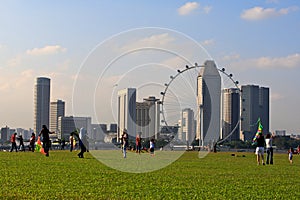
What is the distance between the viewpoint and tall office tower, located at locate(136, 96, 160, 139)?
53.8m

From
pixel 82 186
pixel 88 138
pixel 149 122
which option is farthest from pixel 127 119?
pixel 82 186

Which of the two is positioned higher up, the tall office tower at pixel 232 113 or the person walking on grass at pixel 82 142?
the tall office tower at pixel 232 113

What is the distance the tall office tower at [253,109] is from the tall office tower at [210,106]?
184 feet

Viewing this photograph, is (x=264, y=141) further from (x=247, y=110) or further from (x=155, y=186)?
(x=247, y=110)

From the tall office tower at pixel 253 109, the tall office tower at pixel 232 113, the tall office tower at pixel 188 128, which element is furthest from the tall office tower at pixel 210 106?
the tall office tower at pixel 232 113

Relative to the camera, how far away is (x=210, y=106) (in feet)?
239

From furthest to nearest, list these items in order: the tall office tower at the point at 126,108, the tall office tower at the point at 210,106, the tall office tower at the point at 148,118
A: 1. the tall office tower at the point at 210,106
2. the tall office tower at the point at 148,118
3. the tall office tower at the point at 126,108

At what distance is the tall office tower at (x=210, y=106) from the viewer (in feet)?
231

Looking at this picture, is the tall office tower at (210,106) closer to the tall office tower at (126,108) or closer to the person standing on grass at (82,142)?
the tall office tower at (126,108)

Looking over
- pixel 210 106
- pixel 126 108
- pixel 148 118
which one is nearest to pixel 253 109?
pixel 210 106

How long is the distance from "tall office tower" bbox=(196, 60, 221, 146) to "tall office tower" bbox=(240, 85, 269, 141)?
56.1 metres

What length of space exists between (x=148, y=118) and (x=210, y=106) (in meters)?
17.6

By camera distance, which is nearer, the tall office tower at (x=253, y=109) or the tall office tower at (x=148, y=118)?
the tall office tower at (x=148, y=118)

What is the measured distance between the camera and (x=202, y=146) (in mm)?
76688
